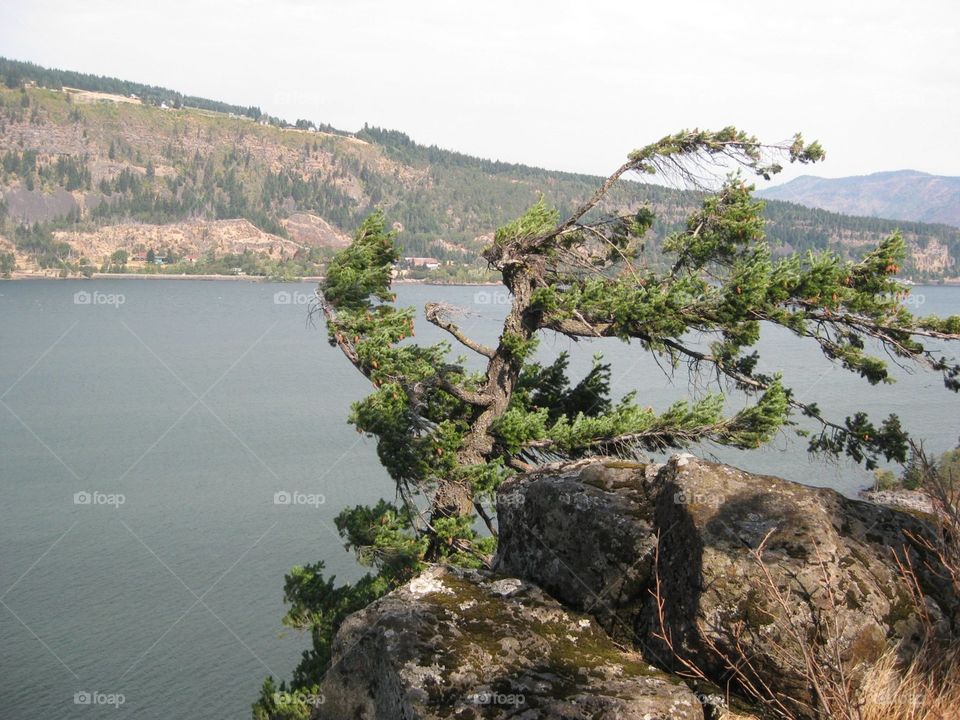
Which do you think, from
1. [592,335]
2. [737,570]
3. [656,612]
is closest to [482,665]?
[656,612]

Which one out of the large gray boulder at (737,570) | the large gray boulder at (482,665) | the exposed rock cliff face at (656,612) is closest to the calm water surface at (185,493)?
the large gray boulder at (737,570)

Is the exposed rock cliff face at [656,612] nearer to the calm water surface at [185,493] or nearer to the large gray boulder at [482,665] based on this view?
the large gray boulder at [482,665]

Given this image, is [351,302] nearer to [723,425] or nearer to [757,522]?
[723,425]

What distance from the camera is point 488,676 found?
5.01 metres

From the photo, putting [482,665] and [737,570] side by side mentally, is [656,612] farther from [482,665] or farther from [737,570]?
[482,665]

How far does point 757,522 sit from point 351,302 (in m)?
9.92

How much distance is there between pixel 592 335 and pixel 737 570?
8.16m

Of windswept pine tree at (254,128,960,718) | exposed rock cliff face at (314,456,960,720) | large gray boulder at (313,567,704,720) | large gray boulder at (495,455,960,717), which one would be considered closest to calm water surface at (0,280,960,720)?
windswept pine tree at (254,128,960,718)

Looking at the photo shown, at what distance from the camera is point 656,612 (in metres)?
5.55

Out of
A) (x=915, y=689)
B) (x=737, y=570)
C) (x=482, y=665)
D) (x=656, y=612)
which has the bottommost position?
(x=482, y=665)

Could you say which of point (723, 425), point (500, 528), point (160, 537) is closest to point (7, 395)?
point (160, 537)

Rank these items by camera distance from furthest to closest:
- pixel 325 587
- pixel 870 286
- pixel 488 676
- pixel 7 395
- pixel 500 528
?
pixel 7 395 < pixel 325 587 < pixel 870 286 < pixel 500 528 < pixel 488 676

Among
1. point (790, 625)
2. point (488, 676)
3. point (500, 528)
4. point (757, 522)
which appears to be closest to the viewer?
point (790, 625)

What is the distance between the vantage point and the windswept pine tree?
1264 centimetres
